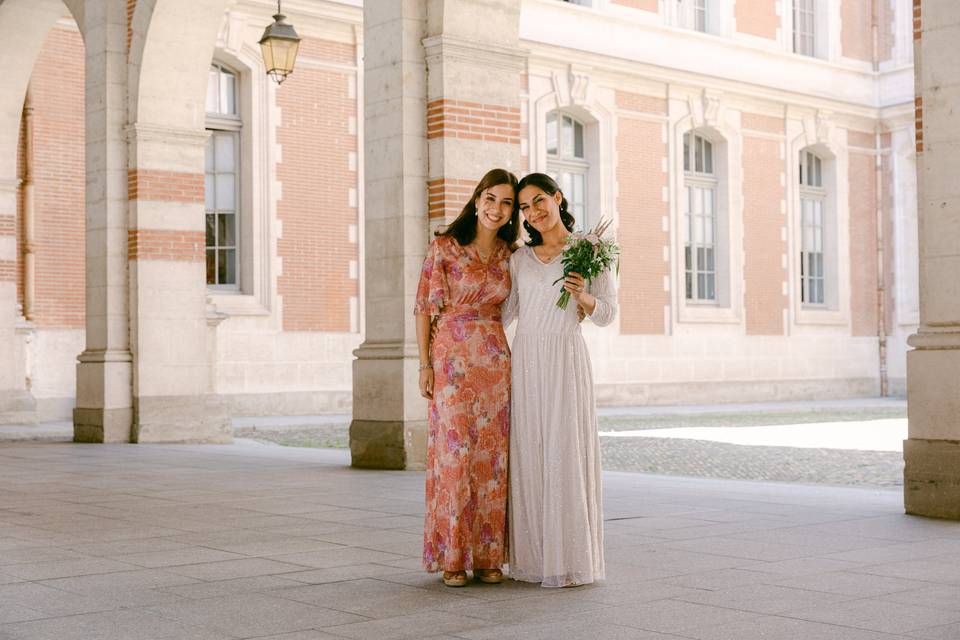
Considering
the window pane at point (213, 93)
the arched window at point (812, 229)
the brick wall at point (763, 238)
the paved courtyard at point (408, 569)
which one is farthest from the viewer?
the arched window at point (812, 229)

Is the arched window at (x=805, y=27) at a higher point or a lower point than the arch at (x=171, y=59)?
higher

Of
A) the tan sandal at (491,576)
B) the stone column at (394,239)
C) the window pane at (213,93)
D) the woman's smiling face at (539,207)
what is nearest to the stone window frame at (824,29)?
the window pane at (213,93)

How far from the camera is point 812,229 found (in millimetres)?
24797

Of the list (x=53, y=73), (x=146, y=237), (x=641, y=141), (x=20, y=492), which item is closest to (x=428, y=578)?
(x=20, y=492)

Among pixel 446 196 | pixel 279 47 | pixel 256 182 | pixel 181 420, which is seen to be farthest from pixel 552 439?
pixel 256 182

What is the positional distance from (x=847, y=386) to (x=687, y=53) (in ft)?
23.9

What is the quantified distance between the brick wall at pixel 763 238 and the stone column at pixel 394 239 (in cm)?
1468

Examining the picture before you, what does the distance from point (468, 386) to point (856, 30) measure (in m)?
22.5

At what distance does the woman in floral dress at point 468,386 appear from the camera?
16.0 ft

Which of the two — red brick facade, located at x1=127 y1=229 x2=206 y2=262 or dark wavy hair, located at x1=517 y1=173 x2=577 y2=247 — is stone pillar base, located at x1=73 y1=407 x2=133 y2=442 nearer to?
red brick facade, located at x1=127 y1=229 x2=206 y2=262

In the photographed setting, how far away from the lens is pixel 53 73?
53.7 ft

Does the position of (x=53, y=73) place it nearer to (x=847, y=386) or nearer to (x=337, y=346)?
(x=337, y=346)

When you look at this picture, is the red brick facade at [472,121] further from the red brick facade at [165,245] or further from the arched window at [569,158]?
the arched window at [569,158]

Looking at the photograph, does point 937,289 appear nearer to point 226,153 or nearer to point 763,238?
point 226,153
